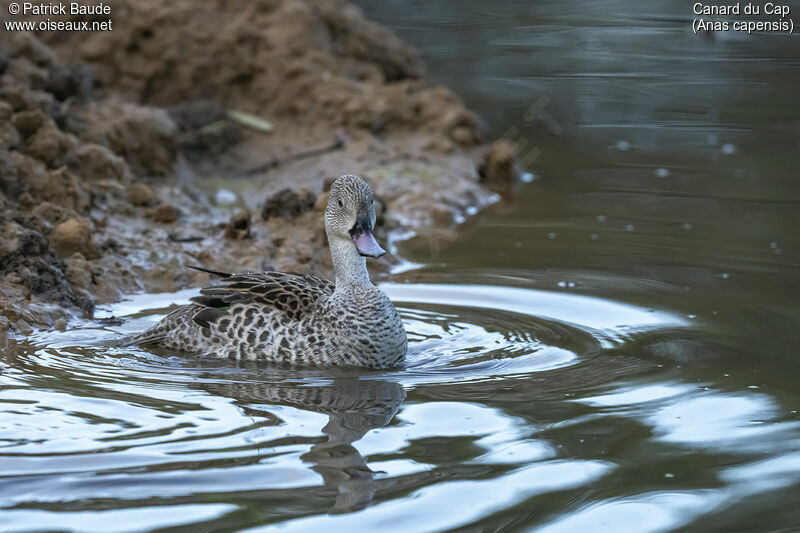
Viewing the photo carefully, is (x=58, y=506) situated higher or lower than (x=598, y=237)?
lower

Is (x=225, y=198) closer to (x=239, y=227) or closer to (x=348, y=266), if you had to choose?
(x=239, y=227)

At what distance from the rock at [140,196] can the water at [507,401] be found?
159 cm

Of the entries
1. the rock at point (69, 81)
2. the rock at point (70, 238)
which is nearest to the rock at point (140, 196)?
the rock at point (70, 238)

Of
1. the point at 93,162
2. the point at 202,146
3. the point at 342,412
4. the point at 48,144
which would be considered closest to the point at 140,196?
the point at 93,162

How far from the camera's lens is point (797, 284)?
8062 millimetres

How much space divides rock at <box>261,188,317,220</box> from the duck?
2228mm

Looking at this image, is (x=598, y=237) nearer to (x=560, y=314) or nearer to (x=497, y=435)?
(x=560, y=314)

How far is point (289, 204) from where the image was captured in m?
9.34

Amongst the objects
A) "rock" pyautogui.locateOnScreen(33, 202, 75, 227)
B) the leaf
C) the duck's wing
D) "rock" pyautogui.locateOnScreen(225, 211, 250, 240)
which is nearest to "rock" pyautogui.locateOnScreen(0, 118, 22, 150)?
"rock" pyautogui.locateOnScreen(33, 202, 75, 227)

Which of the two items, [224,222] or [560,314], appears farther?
[224,222]

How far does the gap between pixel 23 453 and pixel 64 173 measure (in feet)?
13.2

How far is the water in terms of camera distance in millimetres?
4773

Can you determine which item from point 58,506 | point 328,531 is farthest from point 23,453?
point 328,531

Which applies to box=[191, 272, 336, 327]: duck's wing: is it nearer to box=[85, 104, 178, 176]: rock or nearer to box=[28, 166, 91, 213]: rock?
box=[28, 166, 91, 213]: rock
